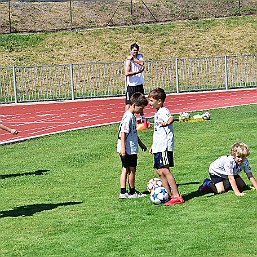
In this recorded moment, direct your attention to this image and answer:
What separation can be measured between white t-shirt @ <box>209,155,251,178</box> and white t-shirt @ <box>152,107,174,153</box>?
0.81m

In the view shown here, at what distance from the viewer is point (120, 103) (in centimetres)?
3080

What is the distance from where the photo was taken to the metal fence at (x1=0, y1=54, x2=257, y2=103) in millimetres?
35125

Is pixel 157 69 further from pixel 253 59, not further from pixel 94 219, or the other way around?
pixel 94 219

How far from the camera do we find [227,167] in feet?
37.4

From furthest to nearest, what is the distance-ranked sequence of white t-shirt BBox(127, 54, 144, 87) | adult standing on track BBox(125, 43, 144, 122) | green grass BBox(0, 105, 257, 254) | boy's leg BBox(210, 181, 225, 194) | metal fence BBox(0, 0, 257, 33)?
metal fence BBox(0, 0, 257, 33), white t-shirt BBox(127, 54, 144, 87), adult standing on track BBox(125, 43, 144, 122), boy's leg BBox(210, 181, 225, 194), green grass BBox(0, 105, 257, 254)

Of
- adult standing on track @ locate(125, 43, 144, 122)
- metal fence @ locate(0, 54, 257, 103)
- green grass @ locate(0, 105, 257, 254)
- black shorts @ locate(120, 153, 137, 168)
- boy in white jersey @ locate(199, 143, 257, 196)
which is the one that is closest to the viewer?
green grass @ locate(0, 105, 257, 254)

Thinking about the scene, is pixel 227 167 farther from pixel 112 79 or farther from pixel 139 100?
pixel 112 79

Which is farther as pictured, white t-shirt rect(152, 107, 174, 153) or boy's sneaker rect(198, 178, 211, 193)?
boy's sneaker rect(198, 178, 211, 193)

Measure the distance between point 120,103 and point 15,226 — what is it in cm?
2061

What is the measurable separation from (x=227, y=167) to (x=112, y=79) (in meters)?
28.1

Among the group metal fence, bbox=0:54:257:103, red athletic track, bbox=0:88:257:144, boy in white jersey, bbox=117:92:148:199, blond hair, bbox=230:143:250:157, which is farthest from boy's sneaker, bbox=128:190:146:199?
metal fence, bbox=0:54:257:103

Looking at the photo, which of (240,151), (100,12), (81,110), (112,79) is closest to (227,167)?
(240,151)

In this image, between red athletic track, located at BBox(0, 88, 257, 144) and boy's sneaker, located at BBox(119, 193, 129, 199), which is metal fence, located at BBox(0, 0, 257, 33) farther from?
boy's sneaker, located at BBox(119, 193, 129, 199)

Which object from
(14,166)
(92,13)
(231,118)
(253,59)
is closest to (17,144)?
(14,166)
